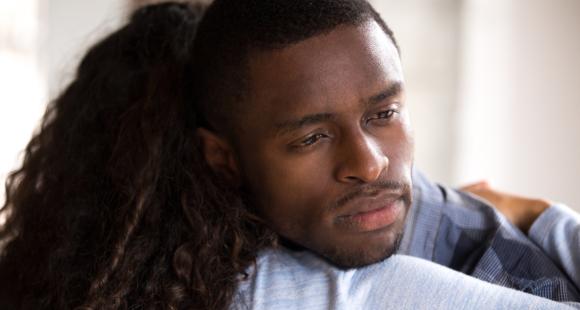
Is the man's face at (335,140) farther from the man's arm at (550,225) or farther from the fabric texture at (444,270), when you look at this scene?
the man's arm at (550,225)

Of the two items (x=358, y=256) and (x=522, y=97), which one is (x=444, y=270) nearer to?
(x=358, y=256)

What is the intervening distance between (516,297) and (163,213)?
0.55 meters

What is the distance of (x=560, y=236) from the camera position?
1208 mm

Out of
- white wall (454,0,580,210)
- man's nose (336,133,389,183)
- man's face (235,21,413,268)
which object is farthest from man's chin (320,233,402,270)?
white wall (454,0,580,210)

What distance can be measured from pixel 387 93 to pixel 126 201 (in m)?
0.44

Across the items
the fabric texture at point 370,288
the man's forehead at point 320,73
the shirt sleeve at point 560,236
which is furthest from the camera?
the shirt sleeve at point 560,236

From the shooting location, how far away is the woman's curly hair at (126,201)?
1094 millimetres

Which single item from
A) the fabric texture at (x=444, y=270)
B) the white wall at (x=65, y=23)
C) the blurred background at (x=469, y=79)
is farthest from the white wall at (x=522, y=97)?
the white wall at (x=65, y=23)

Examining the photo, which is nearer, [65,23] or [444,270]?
[444,270]

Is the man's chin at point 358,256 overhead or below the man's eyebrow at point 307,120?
below

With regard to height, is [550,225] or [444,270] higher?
[444,270]

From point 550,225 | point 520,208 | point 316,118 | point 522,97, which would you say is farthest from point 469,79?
point 316,118

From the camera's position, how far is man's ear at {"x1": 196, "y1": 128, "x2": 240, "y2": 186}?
1.21m

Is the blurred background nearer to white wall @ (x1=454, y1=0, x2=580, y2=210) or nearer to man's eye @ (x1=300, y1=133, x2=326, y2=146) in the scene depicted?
white wall @ (x1=454, y1=0, x2=580, y2=210)
